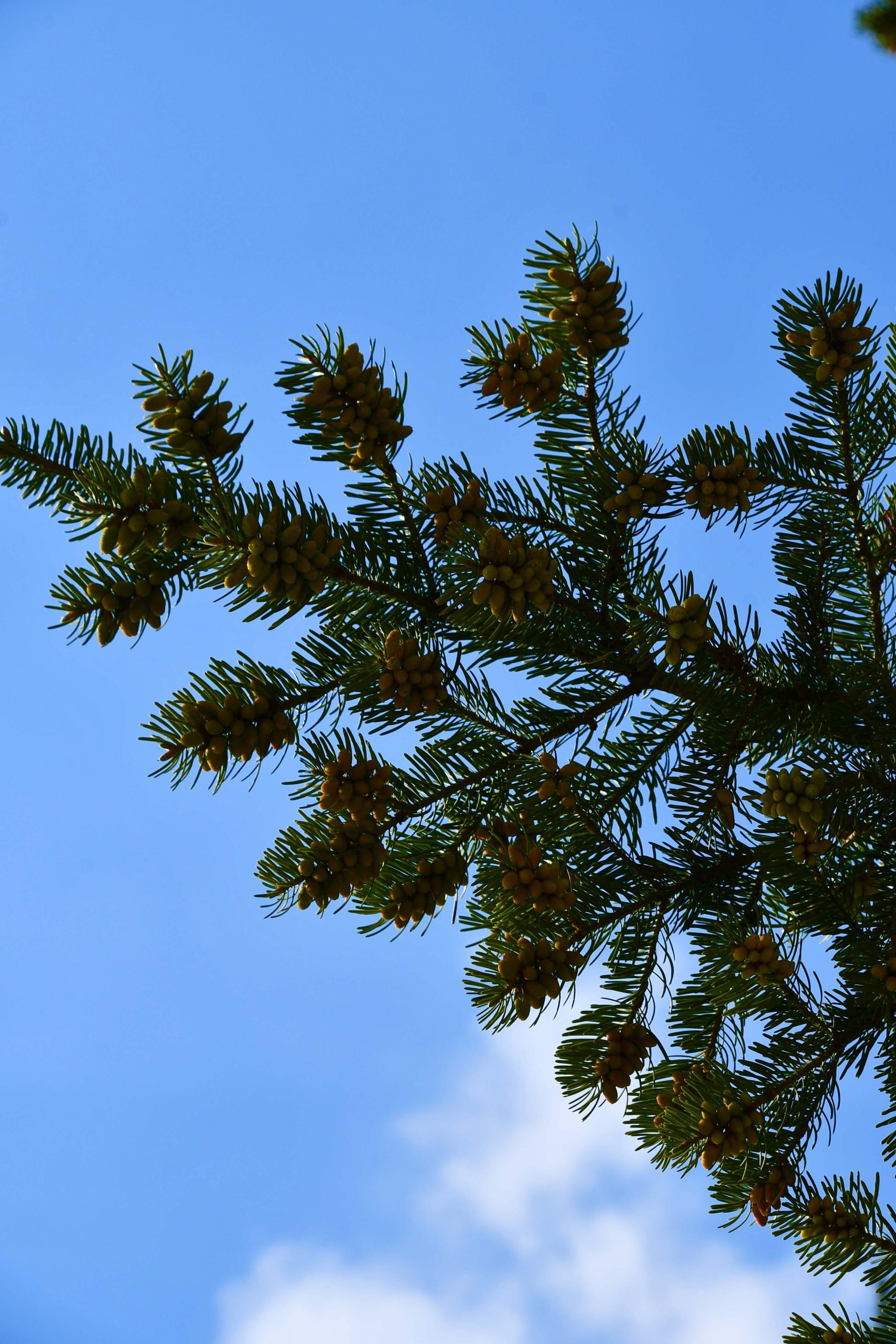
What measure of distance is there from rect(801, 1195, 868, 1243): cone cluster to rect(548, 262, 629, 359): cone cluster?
62.3 inches

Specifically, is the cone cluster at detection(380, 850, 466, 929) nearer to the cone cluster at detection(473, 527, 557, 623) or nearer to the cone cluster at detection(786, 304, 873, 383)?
the cone cluster at detection(473, 527, 557, 623)

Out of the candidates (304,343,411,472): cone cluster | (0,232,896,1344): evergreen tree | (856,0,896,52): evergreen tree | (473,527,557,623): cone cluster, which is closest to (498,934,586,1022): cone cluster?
(0,232,896,1344): evergreen tree

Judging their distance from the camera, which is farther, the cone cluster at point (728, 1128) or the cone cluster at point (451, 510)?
the cone cluster at point (728, 1128)

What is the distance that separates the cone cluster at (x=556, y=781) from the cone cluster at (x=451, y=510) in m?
0.40

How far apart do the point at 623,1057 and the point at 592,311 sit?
1303mm

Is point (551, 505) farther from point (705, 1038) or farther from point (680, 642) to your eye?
point (705, 1038)

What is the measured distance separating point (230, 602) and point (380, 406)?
1.20ft

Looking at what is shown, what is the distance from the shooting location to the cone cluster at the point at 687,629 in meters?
1.46

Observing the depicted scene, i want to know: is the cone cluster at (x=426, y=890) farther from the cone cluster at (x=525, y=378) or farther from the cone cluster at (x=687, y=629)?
the cone cluster at (x=525, y=378)

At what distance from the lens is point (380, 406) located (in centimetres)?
142

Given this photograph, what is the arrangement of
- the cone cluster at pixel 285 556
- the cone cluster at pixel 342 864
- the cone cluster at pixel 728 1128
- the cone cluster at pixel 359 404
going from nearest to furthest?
the cone cluster at pixel 285 556, the cone cluster at pixel 359 404, the cone cluster at pixel 342 864, the cone cluster at pixel 728 1128

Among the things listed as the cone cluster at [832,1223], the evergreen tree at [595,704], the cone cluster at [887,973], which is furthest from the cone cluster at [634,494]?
the cone cluster at [832,1223]

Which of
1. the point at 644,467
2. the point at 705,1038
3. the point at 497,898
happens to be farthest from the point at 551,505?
the point at 705,1038

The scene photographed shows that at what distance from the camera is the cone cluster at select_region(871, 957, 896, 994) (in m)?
1.61
